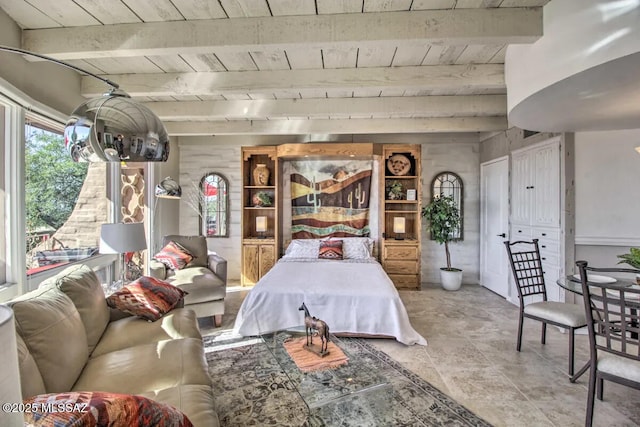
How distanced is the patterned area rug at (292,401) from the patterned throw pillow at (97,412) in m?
0.92

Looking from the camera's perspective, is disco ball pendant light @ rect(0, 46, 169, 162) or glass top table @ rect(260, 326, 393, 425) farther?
glass top table @ rect(260, 326, 393, 425)

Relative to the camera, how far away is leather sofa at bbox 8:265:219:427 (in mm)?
1379

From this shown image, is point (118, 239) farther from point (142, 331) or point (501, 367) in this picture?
point (501, 367)

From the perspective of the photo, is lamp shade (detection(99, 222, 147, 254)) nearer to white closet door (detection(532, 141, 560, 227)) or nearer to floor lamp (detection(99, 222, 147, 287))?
floor lamp (detection(99, 222, 147, 287))

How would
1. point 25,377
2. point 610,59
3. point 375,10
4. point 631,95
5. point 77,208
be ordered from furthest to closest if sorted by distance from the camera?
point 77,208, point 631,95, point 375,10, point 610,59, point 25,377

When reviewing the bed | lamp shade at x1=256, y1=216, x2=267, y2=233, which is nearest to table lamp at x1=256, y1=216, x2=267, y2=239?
lamp shade at x1=256, y1=216, x2=267, y2=233

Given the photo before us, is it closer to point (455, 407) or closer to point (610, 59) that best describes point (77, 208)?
point (455, 407)

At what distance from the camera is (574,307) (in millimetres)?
2592

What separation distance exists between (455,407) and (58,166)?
3.83 m

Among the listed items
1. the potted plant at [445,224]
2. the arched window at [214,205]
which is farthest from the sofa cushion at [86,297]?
the potted plant at [445,224]

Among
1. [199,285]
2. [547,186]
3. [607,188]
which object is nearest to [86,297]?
[199,285]

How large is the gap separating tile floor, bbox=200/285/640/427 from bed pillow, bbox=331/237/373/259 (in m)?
1.02

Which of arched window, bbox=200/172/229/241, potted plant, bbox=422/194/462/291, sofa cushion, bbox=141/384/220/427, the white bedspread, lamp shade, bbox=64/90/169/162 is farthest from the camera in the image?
arched window, bbox=200/172/229/241

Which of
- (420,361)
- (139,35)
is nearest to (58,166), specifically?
(139,35)
